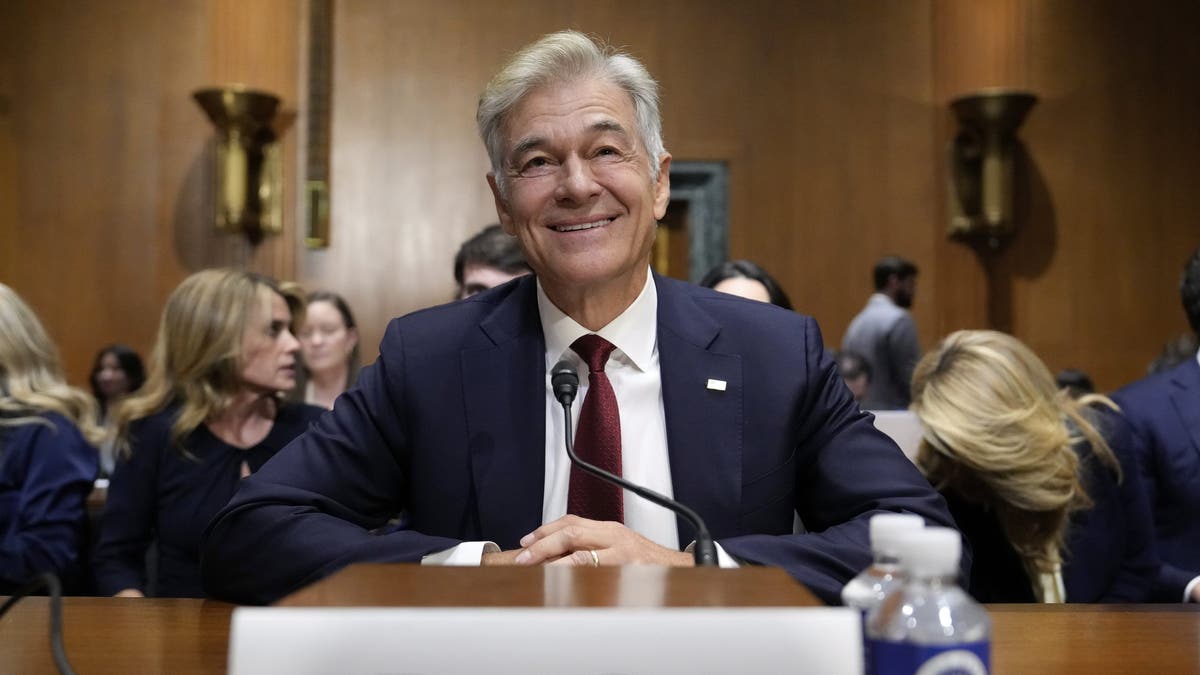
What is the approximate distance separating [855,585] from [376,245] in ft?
24.0

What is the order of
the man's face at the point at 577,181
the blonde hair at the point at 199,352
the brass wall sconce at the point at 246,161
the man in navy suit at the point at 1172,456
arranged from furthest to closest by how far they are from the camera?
the brass wall sconce at the point at 246,161 < the blonde hair at the point at 199,352 < the man in navy suit at the point at 1172,456 < the man's face at the point at 577,181

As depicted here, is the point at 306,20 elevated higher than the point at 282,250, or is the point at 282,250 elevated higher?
the point at 306,20

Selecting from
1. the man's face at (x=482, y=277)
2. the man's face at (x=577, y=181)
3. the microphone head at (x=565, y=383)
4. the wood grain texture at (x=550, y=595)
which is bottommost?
the wood grain texture at (x=550, y=595)

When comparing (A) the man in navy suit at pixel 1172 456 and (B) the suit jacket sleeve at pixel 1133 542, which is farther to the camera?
(A) the man in navy suit at pixel 1172 456

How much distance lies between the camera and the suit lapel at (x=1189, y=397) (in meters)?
3.39

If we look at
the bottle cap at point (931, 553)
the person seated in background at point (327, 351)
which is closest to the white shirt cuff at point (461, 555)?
the bottle cap at point (931, 553)

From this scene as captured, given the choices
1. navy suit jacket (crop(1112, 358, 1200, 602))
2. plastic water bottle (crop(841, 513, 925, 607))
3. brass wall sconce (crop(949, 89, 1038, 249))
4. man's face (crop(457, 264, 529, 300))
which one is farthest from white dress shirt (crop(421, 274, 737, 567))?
brass wall sconce (crop(949, 89, 1038, 249))

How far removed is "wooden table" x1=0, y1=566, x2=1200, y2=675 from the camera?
1.10 meters

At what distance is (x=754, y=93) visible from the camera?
8.42 meters

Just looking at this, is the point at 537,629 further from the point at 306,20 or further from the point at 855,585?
Result: the point at 306,20

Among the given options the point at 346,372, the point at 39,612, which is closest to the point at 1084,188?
the point at 346,372

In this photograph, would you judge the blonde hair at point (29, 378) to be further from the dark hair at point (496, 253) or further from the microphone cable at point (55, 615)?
the microphone cable at point (55, 615)

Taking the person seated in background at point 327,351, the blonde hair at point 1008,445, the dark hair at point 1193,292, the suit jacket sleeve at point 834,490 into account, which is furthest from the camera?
the person seated in background at point 327,351

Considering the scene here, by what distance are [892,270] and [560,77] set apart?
5.95 metres
